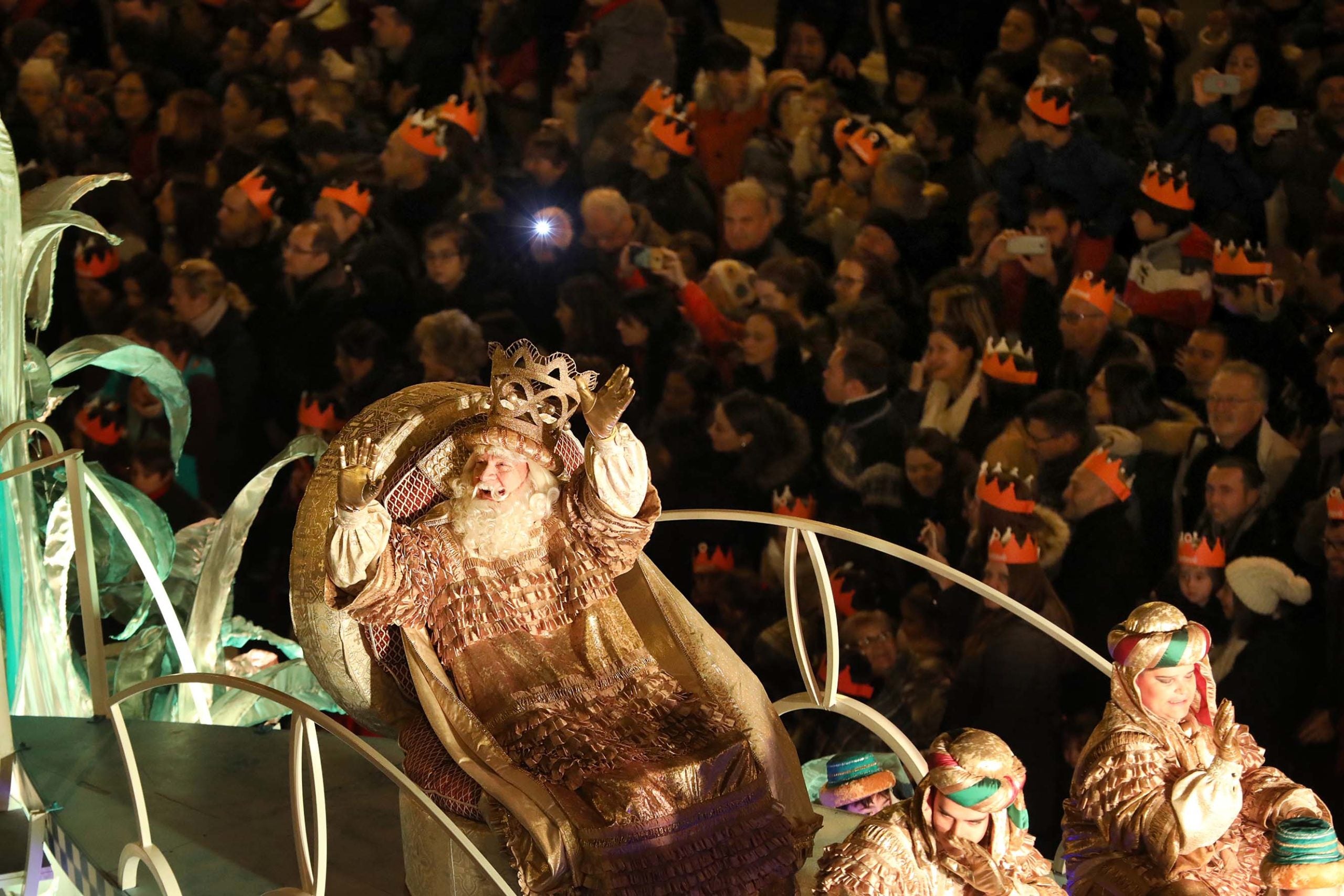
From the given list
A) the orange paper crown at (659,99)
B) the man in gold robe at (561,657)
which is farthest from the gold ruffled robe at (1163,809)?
the orange paper crown at (659,99)

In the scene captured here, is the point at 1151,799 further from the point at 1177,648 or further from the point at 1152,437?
the point at 1152,437

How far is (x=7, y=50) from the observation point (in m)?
7.41

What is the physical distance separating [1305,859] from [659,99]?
15.2ft

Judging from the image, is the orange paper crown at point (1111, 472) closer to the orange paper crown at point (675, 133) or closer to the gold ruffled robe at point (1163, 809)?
the orange paper crown at point (675, 133)

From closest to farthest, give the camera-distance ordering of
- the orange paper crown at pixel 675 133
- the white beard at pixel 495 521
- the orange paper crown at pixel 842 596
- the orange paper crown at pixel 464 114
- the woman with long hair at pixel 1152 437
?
the white beard at pixel 495 521 → the woman with long hair at pixel 1152 437 → the orange paper crown at pixel 842 596 → the orange paper crown at pixel 675 133 → the orange paper crown at pixel 464 114

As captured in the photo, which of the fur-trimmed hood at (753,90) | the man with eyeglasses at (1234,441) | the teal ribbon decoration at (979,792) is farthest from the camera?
the fur-trimmed hood at (753,90)

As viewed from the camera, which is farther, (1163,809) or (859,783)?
(859,783)

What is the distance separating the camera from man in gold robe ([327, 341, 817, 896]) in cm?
314

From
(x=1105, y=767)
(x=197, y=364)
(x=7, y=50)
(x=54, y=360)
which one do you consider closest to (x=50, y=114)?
(x=7, y=50)

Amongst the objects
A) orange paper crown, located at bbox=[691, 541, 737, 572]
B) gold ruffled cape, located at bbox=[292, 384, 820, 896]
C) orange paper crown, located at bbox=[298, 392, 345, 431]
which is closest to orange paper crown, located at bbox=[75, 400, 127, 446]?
orange paper crown, located at bbox=[298, 392, 345, 431]

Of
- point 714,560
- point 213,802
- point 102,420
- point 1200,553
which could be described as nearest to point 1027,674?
point 1200,553

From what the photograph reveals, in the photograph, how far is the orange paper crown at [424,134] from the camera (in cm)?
674

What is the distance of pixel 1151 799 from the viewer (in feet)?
Answer: 9.30

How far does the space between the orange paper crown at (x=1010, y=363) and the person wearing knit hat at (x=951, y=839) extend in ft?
10.8
